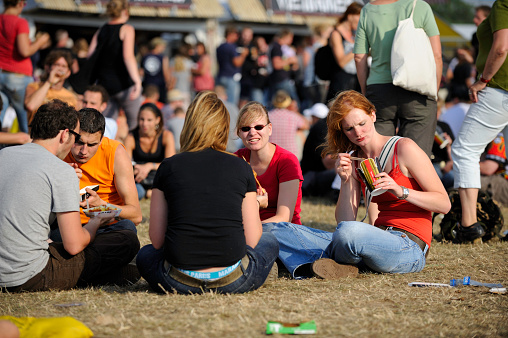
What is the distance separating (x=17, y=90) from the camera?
8.13 meters

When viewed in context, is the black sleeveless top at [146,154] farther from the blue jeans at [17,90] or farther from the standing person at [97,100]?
the blue jeans at [17,90]

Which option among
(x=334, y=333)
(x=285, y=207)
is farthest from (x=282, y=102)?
(x=334, y=333)

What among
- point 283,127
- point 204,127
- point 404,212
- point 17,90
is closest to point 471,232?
point 404,212

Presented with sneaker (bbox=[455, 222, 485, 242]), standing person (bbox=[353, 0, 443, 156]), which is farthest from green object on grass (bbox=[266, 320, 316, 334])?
sneaker (bbox=[455, 222, 485, 242])

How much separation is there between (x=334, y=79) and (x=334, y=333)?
5.40 meters

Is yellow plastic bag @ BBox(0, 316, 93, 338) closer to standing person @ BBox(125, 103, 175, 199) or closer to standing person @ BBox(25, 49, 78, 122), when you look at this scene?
standing person @ BBox(125, 103, 175, 199)

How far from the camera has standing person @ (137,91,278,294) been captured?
3.63 metres

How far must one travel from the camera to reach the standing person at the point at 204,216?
143 inches

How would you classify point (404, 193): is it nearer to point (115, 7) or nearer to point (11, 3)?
point (115, 7)

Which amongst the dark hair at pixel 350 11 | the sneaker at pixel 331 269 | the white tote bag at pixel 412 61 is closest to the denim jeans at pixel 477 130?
the white tote bag at pixel 412 61

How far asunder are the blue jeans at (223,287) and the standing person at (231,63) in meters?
10.9

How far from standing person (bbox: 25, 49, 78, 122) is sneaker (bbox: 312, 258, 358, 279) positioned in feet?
14.6

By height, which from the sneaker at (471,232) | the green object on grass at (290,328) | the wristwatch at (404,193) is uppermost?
the wristwatch at (404,193)

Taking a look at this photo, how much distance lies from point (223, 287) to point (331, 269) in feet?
2.96
